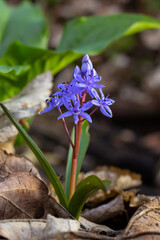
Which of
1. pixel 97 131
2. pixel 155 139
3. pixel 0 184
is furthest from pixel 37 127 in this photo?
pixel 0 184

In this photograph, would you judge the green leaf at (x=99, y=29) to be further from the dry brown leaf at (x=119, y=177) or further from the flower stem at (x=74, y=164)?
the flower stem at (x=74, y=164)

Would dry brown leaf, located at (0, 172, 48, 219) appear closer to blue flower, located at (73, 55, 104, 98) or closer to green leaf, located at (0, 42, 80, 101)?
blue flower, located at (73, 55, 104, 98)

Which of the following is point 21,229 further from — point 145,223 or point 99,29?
point 99,29

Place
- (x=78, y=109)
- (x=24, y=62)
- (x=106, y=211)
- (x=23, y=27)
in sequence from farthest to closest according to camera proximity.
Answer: (x=23, y=27)
(x=24, y=62)
(x=106, y=211)
(x=78, y=109)

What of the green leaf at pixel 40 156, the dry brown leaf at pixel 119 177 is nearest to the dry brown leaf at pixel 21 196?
the green leaf at pixel 40 156

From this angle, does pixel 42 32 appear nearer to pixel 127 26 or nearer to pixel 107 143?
pixel 127 26

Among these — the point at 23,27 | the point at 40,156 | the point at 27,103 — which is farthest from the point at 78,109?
the point at 23,27
